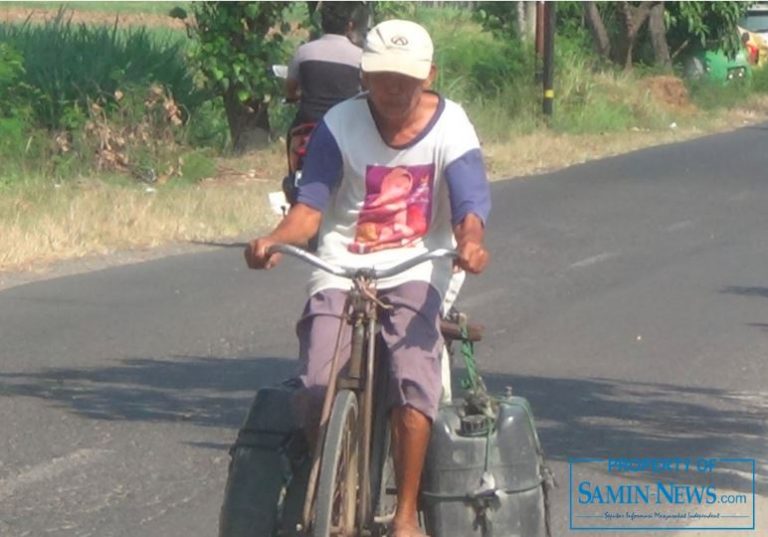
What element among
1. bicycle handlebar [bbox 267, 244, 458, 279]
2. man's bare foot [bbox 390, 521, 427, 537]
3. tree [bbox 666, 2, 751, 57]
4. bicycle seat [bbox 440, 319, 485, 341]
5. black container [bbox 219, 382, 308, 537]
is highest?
bicycle handlebar [bbox 267, 244, 458, 279]

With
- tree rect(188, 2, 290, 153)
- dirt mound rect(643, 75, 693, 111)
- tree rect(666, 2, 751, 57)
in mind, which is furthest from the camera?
tree rect(666, 2, 751, 57)

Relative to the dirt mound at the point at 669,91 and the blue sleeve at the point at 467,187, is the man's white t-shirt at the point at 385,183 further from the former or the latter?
the dirt mound at the point at 669,91

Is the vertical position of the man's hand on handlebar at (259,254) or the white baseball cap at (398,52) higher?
the white baseball cap at (398,52)

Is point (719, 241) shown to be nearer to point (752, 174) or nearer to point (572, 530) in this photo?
point (752, 174)

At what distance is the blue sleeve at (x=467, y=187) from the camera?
4730mm

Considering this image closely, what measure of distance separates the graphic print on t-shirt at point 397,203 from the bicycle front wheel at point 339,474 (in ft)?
1.93

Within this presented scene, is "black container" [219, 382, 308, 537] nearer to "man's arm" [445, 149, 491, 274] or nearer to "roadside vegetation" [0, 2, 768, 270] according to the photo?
"man's arm" [445, 149, 491, 274]

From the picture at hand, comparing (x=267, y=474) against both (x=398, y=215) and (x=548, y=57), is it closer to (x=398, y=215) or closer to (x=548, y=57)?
(x=398, y=215)

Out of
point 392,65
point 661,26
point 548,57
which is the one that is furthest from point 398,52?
point 661,26

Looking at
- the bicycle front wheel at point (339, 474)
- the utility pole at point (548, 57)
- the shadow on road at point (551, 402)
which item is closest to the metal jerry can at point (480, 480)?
the bicycle front wheel at point (339, 474)

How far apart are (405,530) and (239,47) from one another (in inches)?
580

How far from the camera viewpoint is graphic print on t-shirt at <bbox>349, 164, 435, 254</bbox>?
486 centimetres

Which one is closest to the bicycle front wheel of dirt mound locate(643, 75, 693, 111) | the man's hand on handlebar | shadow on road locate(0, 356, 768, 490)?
the man's hand on handlebar

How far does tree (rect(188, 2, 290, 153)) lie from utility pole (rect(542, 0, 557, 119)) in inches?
193
